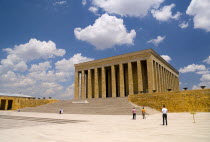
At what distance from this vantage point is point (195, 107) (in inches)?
958

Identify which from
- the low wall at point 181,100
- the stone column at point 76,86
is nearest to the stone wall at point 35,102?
the stone column at point 76,86

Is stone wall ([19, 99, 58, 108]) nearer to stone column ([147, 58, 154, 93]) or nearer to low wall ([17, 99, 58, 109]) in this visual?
low wall ([17, 99, 58, 109])

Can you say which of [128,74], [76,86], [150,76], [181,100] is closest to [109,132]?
[181,100]

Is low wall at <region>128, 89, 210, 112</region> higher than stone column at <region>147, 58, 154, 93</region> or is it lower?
lower

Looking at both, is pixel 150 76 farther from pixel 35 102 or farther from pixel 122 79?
pixel 35 102

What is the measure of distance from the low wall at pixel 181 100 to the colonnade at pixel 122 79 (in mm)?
7489

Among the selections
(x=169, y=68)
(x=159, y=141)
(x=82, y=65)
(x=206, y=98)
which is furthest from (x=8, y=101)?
(x=159, y=141)

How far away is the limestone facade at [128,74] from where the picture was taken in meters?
37.2

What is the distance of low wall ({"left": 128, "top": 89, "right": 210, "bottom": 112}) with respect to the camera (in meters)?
23.8

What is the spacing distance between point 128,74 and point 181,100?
15340 mm

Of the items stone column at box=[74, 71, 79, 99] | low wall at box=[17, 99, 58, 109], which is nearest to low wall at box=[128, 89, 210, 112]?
stone column at box=[74, 71, 79, 99]

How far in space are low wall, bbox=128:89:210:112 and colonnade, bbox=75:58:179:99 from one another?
24.6 feet

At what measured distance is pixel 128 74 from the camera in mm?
39250

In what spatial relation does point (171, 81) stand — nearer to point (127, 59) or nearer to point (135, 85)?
point (135, 85)
